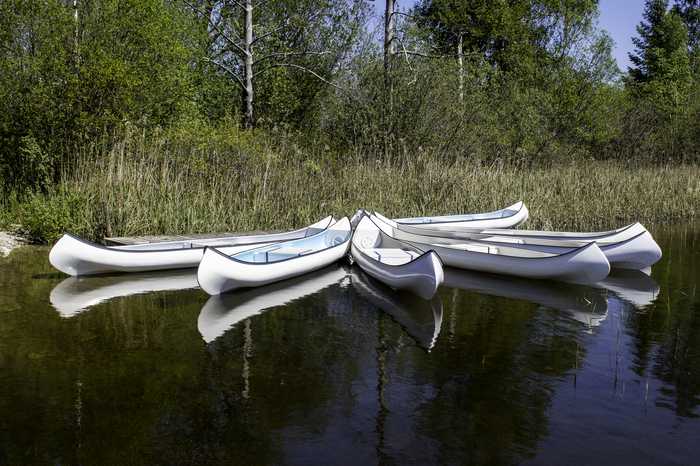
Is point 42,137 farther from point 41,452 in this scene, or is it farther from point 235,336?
point 41,452

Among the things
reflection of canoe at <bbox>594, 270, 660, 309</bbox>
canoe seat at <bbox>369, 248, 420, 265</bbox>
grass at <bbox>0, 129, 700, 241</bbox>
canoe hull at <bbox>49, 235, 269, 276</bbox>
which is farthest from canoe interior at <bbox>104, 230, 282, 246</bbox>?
reflection of canoe at <bbox>594, 270, 660, 309</bbox>

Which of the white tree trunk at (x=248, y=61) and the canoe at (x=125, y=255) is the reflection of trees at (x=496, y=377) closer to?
the canoe at (x=125, y=255)

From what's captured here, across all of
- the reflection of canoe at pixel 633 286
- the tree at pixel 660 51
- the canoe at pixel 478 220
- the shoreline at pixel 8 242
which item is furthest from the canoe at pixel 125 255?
the tree at pixel 660 51

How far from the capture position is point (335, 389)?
16.6 feet

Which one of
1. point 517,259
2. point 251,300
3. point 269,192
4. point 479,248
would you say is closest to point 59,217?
point 269,192

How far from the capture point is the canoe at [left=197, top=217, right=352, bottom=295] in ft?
25.0

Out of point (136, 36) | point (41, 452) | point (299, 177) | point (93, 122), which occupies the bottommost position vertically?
point (41, 452)

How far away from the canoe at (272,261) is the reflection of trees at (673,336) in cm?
408

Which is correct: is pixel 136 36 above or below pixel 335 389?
above

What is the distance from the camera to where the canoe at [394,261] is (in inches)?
297

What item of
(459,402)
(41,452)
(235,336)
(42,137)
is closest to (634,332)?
(459,402)

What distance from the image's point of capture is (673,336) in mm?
6598

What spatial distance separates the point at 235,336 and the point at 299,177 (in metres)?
6.64

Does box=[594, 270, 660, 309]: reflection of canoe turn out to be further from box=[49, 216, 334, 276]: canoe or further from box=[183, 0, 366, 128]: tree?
box=[183, 0, 366, 128]: tree
